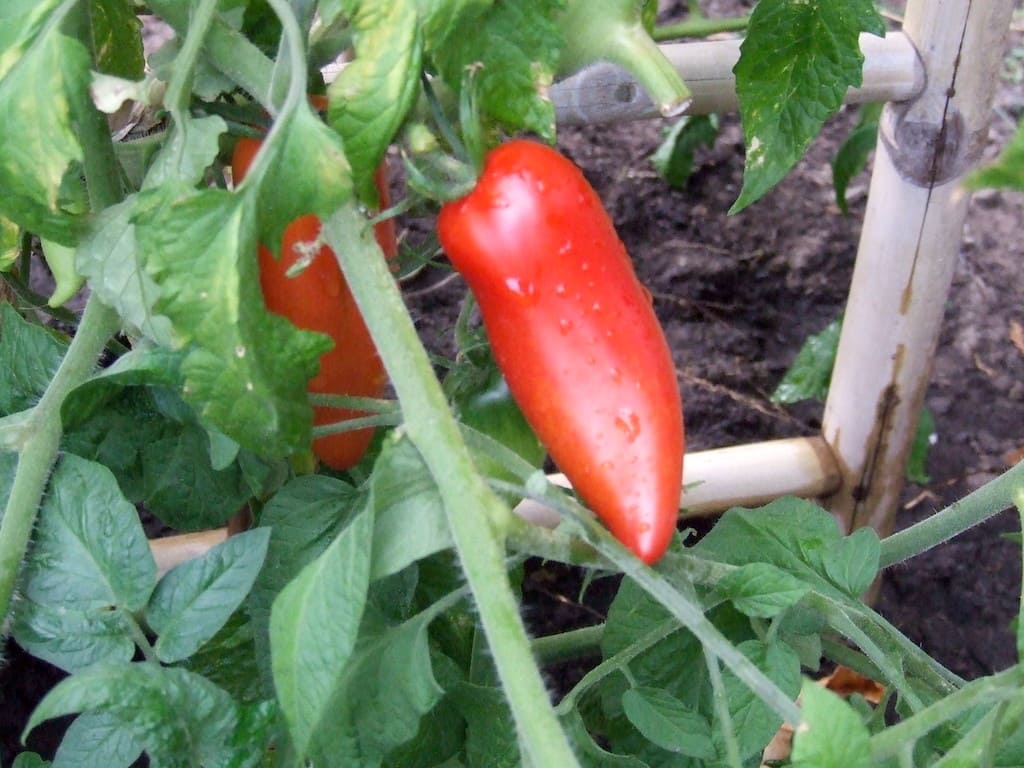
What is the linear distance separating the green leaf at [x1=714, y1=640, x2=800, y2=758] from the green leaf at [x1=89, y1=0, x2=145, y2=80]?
50 cm

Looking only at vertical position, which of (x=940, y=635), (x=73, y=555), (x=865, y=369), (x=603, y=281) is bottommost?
(x=940, y=635)

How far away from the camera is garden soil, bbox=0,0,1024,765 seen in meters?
1.38

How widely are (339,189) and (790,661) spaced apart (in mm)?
356

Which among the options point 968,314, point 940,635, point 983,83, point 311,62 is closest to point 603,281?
point 311,62

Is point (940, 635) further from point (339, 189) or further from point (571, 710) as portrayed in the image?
point (339, 189)

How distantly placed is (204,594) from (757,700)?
30cm

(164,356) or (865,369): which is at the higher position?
(164,356)

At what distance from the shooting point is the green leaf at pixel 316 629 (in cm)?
48

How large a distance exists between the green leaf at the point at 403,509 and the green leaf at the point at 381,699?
3.2 inches

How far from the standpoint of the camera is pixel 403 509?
0.52 m

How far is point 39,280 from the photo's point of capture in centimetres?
150

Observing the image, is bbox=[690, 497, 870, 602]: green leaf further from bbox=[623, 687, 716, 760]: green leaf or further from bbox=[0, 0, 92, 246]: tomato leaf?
bbox=[0, 0, 92, 246]: tomato leaf

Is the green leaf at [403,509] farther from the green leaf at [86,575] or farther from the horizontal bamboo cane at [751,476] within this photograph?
the horizontal bamboo cane at [751,476]

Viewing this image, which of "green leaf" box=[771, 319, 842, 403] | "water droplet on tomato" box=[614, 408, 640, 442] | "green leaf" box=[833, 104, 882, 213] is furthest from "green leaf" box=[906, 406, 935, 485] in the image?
"water droplet on tomato" box=[614, 408, 640, 442]
